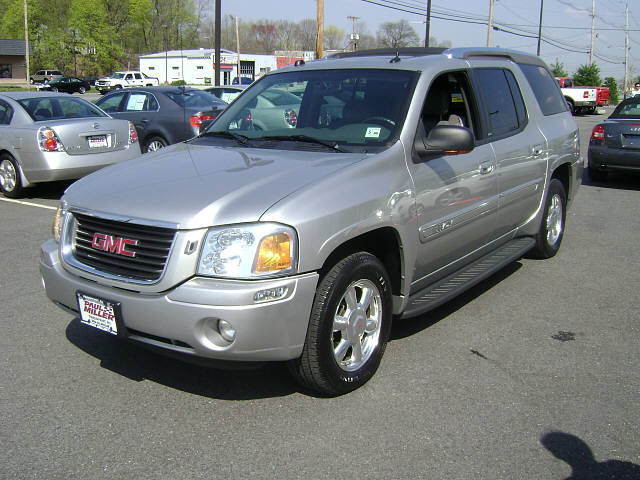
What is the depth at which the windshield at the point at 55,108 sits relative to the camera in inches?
385

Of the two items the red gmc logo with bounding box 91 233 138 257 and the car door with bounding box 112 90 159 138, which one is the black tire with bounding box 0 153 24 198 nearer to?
the car door with bounding box 112 90 159 138

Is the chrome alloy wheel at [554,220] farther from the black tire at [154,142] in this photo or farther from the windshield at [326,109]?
the black tire at [154,142]

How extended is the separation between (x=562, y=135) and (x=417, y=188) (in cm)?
299

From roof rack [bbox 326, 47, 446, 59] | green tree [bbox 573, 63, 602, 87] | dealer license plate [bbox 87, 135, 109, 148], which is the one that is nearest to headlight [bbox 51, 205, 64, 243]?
roof rack [bbox 326, 47, 446, 59]

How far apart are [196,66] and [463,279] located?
88.2 m

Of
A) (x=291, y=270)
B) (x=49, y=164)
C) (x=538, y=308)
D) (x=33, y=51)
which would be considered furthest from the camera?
(x=33, y=51)

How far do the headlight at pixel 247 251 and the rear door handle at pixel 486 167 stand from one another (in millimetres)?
2104

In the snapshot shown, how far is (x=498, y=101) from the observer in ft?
17.3

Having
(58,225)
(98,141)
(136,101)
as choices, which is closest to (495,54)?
(58,225)

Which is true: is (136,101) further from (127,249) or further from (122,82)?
(122,82)

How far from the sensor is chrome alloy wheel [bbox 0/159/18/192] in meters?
9.71

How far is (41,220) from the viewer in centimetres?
818

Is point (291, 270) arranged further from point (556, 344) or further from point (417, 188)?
point (556, 344)

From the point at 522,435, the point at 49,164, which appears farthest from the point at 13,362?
the point at 49,164
